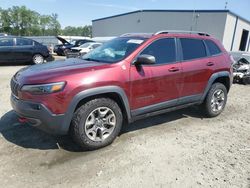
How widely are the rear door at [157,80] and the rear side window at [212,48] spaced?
114 centimetres

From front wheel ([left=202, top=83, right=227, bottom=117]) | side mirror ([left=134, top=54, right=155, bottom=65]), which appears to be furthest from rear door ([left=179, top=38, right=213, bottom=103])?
side mirror ([left=134, top=54, right=155, bottom=65])

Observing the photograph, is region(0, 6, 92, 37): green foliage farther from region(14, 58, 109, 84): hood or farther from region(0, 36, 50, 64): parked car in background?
region(14, 58, 109, 84): hood

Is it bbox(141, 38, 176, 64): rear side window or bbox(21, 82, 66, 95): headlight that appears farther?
bbox(141, 38, 176, 64): rear side window

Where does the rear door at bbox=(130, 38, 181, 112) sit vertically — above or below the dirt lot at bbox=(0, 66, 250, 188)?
above

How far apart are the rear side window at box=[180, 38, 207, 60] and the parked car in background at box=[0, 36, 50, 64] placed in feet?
34.4

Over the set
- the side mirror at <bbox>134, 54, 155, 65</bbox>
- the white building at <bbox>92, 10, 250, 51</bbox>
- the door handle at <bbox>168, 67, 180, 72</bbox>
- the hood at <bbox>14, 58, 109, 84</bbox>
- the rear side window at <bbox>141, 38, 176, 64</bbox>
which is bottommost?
the hood at <bbox>14, 58, 109, 84</bbox>

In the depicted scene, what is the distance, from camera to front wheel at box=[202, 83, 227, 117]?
17.5ft

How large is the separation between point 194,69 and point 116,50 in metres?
1.62

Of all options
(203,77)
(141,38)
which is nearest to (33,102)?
(141,38)

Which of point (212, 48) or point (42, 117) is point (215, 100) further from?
point (42, 117)

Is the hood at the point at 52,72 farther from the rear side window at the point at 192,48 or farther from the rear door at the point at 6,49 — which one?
the rear door at the point at 6,49

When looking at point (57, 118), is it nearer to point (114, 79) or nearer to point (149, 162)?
point (114, 79)

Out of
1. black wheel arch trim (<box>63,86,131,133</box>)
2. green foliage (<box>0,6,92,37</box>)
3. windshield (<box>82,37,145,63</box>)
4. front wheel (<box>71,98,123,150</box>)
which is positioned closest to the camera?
black wheel arch trim (<box>63,86,131,133</box>)

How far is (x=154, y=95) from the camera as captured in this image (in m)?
4.20
